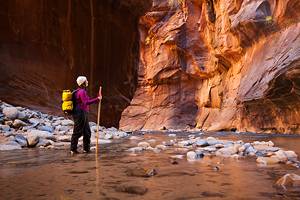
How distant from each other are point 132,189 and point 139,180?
41 cm

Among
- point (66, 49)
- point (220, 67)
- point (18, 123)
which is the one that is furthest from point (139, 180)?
point (220, 67)

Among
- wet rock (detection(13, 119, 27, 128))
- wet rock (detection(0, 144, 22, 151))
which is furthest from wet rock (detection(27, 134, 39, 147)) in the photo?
wet rock (detection(13, 119, 27, 128))

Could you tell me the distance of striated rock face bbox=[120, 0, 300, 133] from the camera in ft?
50.2

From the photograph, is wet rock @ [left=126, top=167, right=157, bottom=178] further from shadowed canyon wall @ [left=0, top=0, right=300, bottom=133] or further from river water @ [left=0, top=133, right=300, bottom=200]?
shadowed canyon wall @ [left=0, top=0, right=300, bottom=133]

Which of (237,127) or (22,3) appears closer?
(22,3)

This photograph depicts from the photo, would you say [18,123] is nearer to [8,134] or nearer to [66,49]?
[8,134]

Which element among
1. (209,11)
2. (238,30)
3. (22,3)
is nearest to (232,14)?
(238,30)

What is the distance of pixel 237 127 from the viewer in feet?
65.5

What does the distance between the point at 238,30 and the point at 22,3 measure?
1187 cm

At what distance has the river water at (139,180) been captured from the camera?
263cm

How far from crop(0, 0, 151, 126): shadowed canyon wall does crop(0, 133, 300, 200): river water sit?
825 cm

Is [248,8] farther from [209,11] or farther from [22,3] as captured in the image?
[22,3]

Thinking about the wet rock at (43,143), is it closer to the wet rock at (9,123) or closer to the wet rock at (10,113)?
the wet rock at (9,123)

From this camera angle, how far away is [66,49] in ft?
45.1
